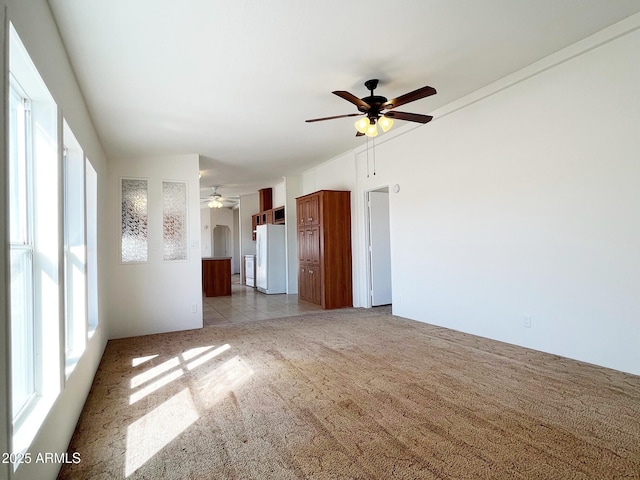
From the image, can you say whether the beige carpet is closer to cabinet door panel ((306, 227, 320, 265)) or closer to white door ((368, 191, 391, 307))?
white door ((368, 191, 391, 307))

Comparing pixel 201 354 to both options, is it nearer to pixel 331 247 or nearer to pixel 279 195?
pixel 331 247

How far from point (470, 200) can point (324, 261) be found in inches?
113

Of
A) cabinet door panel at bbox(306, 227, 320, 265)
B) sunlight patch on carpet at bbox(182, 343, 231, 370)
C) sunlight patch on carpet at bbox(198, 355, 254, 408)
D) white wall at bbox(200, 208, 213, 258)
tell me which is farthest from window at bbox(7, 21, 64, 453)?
white wall at bbox(200, 208, 213, 258)

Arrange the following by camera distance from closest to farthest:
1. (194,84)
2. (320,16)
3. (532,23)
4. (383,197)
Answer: (320,16) < (532,23) < (194,84) < (383,197)

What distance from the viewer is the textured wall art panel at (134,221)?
5.01 meters

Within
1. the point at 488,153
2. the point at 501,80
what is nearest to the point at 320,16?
the point at 501,80

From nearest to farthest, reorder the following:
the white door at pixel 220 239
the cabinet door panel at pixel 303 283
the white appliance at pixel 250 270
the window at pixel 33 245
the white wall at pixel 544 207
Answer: the window at pixel 33 245 < the white wall at pixel 544 207 < the cabinet door panel at pixel 303 283 < the white appliance at pixel 250 270 < the white door at pixel 220 239

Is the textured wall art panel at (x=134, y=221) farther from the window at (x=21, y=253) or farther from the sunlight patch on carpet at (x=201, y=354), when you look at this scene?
the window at (x=21, y=253)

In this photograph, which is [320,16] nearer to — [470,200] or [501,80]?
[501,80]

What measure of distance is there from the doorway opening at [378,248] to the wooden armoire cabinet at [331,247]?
465 mm

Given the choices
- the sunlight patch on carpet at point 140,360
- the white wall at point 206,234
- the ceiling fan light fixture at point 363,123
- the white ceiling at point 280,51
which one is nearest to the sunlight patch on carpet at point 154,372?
the sunlight patch on carpet at point 140,360

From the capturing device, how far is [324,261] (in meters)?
6.37

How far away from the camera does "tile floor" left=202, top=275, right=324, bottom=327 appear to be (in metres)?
5.81

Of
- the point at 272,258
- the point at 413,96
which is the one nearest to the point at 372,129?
the point at 413,96
